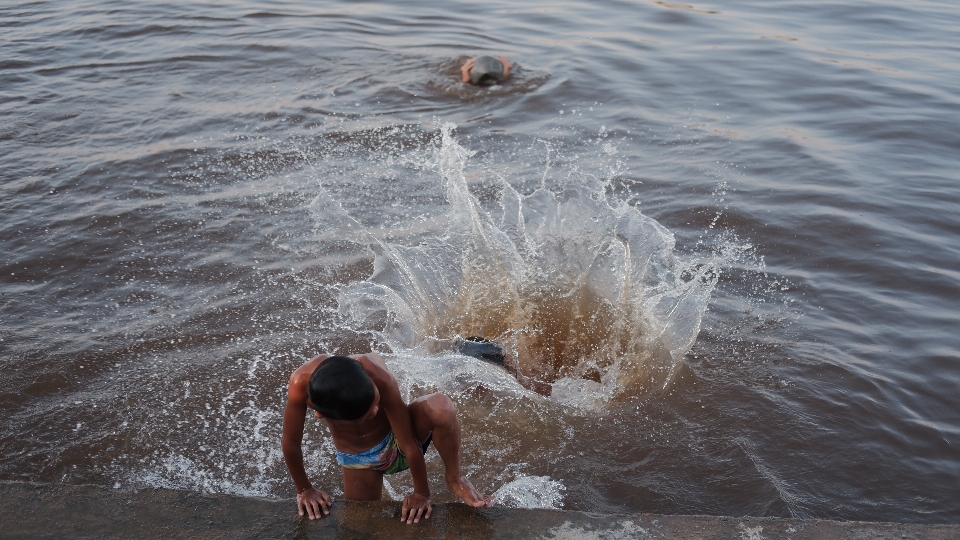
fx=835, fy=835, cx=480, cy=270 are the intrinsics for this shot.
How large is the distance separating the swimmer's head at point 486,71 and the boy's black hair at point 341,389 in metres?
7.17

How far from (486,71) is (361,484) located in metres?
6.95

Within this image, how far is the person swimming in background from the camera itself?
9.59m

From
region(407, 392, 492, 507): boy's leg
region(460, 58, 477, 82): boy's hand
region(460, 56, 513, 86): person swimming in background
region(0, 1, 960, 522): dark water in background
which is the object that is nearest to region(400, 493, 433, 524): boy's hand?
region(407, 392, 492, 507): boy's leg

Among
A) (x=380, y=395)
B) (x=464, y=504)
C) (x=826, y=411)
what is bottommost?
(x=826, y=411)

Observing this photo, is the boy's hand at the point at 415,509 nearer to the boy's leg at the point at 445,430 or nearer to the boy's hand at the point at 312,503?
the boy's leg at the point at 445,430

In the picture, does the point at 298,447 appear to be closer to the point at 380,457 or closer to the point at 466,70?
the point at 380,457

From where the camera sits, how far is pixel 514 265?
17.7 ft

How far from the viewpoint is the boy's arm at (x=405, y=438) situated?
304 centimetres

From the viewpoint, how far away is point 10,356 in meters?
4.64

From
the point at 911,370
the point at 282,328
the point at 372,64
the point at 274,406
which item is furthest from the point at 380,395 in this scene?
the point at 372,64

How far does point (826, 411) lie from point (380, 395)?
2.71 metres

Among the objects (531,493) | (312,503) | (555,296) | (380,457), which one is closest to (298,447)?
(312,503)

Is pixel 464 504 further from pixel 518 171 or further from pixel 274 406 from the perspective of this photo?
pixel 518 171

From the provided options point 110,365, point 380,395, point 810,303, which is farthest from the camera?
point 810,303
